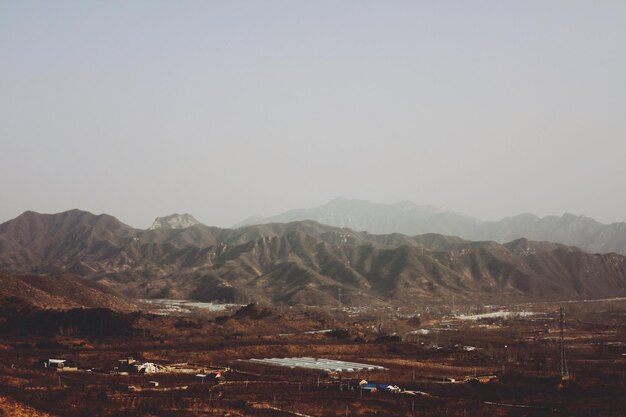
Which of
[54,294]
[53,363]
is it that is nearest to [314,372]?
[53,363]

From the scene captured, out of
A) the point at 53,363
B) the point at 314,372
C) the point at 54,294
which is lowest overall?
the point at 314,372

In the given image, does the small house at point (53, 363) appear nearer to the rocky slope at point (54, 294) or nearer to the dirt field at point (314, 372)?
the dirt field at point (314, 372)

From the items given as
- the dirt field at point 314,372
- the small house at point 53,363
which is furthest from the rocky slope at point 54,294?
the small house at point 53,363

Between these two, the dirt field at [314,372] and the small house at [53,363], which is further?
the small house at [53,363]

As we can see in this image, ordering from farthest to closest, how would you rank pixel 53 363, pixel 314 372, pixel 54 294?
pixel 54 294 → pixel 314 372 → pixel 53 363

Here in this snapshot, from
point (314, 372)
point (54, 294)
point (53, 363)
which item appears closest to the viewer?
point (53, 363)

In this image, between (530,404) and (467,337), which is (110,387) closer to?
(530,404)

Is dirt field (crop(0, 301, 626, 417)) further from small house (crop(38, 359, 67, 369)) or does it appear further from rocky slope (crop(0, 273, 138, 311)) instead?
rocky slope (crop(0, 273, 138, 311))

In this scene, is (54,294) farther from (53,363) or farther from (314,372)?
(314,372)

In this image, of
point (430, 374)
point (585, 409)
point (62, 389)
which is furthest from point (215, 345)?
point (585, 409)

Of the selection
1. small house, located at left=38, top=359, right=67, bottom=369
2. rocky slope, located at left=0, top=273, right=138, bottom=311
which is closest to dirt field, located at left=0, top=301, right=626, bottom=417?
small house, located at left=38, top=359, right=67, bottom=369
